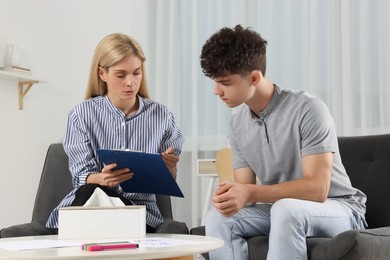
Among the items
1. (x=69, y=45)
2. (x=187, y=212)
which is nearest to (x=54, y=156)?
(x=69, y=45)

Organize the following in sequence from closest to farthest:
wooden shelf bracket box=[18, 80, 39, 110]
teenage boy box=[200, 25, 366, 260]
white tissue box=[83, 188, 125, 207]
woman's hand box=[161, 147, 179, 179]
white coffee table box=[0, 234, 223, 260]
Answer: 1. white coffee table box=[0, 234, 223, 260]
2. white tissue box=[83, 188, 125, 207]
3. teenage boy box=[200, 25, 366, 260]
4. woman's hand box=[161, 147, 179, 179]
5. wooden shelf bracket box=[18, 80, 39, 110]

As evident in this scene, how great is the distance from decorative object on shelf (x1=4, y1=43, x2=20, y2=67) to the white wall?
5cm

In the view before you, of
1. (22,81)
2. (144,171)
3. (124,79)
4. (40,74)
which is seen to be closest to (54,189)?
(124,79)

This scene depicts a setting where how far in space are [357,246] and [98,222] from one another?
682mm

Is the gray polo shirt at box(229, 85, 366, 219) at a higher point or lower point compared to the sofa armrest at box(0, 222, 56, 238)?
higher

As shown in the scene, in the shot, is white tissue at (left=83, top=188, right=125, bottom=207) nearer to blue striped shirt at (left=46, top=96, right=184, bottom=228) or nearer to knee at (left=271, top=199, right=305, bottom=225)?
knee at (left=271, top=199, right=305, bottom=225)

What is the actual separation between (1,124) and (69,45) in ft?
2.57

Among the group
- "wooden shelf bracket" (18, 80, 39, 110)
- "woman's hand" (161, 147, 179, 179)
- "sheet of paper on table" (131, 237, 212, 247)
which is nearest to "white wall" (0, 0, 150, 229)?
"wooden shelf bracket" (18, 80, 39, 110)

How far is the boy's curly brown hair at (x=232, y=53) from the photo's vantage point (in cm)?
186

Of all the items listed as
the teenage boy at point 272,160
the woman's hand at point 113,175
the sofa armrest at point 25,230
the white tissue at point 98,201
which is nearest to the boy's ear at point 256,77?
the teenage boy at point 272,160

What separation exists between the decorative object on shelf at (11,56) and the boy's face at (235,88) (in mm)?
1942

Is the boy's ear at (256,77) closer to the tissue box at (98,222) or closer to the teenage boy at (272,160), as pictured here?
the teenage boy at (272,160)

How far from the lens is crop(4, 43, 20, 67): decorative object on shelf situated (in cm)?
347

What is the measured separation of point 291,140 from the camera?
1915mm
